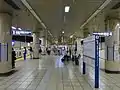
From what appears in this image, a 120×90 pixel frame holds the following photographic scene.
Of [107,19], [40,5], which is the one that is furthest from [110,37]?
[40,5]

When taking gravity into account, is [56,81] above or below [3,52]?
below

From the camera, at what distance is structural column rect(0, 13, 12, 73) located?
12.1 m

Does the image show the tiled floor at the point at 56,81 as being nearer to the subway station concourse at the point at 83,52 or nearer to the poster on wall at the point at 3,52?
the subway station concourse at the point at 83,52

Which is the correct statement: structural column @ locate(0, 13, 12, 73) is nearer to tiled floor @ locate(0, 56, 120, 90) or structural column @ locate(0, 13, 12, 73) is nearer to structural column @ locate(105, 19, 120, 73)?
tiled floor @ locate(0, 56, 120, 90)

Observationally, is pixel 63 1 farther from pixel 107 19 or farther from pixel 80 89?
pixel 107 19

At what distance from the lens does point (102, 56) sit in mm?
15109

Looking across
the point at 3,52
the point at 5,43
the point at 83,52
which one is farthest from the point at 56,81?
the point at 5,43

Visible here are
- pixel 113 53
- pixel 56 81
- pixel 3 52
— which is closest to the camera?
pixel 56 81

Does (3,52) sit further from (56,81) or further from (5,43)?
(56,81)

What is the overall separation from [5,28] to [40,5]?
124 inches

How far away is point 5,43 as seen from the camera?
12.4 meters

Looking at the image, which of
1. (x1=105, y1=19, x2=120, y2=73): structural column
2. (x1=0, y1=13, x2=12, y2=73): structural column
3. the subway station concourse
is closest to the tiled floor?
the subway station concourse

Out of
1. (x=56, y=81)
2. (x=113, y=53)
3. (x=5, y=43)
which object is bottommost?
(x=56, y=81)

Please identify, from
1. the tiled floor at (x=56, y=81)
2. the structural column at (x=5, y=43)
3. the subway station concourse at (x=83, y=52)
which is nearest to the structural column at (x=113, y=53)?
the subway station concourse at (x=83, y=52)
